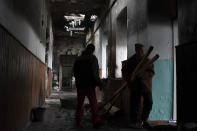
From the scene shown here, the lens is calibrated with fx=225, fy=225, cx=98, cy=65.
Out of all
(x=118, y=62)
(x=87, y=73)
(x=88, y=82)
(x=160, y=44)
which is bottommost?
(x=88, y=82)

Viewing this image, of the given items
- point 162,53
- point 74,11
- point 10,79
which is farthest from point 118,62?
point 10,79

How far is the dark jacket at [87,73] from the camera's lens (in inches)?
174

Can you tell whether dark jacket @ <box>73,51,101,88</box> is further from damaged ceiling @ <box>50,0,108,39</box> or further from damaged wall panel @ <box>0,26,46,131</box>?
damaged ceiling @ <box>50,0,108,39</box>

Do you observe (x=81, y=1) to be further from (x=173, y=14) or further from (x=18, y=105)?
(x=18, y=105)

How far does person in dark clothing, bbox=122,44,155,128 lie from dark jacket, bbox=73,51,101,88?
0.63m

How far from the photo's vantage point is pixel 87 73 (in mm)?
4449

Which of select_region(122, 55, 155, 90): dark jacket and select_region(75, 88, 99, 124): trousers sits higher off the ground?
select_region(122, 55, 155, 90): dark jacket

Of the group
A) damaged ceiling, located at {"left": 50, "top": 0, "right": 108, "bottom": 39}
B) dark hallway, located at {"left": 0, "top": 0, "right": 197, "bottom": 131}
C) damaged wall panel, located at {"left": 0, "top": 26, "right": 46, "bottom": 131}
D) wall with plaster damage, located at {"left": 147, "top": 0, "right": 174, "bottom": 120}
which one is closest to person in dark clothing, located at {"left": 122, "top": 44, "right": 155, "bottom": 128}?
dark hallway, located at {"left": 0, "top": 0, "right": 197, "bottom": 131}

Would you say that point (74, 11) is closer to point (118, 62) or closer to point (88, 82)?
point (118, 62)

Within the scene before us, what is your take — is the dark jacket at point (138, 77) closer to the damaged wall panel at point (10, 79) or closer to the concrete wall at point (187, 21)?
the concrete wall at point (187, 21)

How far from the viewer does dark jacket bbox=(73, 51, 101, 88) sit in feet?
14.5

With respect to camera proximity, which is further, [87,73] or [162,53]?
[162,53]

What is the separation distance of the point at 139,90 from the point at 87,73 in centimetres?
107

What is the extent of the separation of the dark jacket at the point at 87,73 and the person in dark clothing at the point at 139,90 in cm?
63
